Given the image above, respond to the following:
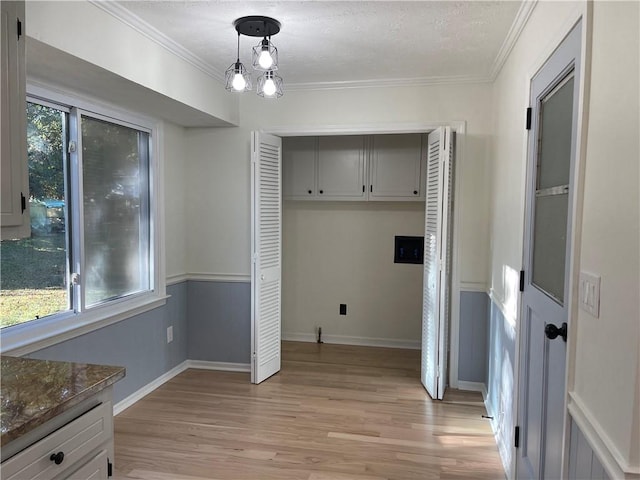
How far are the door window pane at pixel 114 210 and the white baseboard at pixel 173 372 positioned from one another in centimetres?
74

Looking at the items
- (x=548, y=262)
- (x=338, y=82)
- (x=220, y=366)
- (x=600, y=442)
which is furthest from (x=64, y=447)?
(x=338, y=82)

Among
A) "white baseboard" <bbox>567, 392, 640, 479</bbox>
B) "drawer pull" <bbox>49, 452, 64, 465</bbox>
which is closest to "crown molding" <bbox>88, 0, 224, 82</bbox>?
"drawer pull" <bbox>49, 452, 64, 465</bbox>

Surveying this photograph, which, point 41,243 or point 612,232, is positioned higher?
point 612,232

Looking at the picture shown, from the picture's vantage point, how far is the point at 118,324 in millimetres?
3016

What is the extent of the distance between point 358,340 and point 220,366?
4.94ft

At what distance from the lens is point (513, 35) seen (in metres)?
2.45

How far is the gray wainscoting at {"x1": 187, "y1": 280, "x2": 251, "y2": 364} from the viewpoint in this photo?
3.83 m

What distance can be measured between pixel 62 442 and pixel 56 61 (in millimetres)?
1692

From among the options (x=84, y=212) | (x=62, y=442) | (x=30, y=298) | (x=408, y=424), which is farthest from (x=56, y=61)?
(x=408, y=424)

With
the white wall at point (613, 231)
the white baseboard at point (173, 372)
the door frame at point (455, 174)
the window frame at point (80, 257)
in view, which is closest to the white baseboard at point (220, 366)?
the white baseboard at point (173, 372)

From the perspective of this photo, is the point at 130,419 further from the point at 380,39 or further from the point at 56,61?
the point at 380,39

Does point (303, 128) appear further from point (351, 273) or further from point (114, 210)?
point (351, 273)

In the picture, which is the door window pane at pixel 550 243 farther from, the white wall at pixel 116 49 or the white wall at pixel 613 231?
the white wall at pixel 116 49

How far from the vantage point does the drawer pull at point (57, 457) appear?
1294mm
